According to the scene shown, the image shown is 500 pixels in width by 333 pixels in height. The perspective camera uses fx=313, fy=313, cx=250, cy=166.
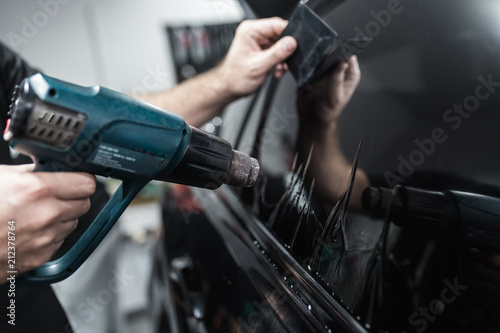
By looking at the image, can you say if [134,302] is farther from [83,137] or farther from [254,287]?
[83,137]

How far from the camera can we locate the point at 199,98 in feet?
4.00

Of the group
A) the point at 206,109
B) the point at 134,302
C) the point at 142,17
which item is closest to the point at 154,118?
the point at 206,109

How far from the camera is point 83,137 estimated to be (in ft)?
1.64

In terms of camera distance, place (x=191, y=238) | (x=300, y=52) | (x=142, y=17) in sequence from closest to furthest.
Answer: (x=300, y=52)
(x=191, y=238)
(x=142, y=17)

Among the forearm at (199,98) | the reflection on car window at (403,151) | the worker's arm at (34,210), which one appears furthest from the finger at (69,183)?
the forearm at (199,98)

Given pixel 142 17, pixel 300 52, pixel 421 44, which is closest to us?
pixel 421 44

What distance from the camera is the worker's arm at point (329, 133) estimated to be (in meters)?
0.60

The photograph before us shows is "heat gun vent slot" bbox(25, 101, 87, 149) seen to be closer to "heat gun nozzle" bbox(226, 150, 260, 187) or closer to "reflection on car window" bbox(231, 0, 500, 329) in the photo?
"heat gun nozzle" bbox(226, 150, 260, 187)

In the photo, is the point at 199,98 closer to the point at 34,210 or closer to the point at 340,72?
the point at 340,72

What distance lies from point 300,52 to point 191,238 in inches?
30.8

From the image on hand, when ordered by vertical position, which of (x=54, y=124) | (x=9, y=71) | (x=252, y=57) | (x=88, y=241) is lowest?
(x=88, y=241)

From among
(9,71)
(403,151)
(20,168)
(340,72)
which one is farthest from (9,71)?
(403,151)

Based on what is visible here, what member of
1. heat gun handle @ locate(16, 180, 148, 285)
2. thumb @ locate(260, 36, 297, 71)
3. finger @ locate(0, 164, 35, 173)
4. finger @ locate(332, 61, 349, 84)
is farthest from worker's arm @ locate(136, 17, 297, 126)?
finger @ locate(0, 164, 35, 173)

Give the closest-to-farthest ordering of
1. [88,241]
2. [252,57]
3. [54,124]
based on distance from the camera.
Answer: [54,124]
[88,241]
[252,57]
